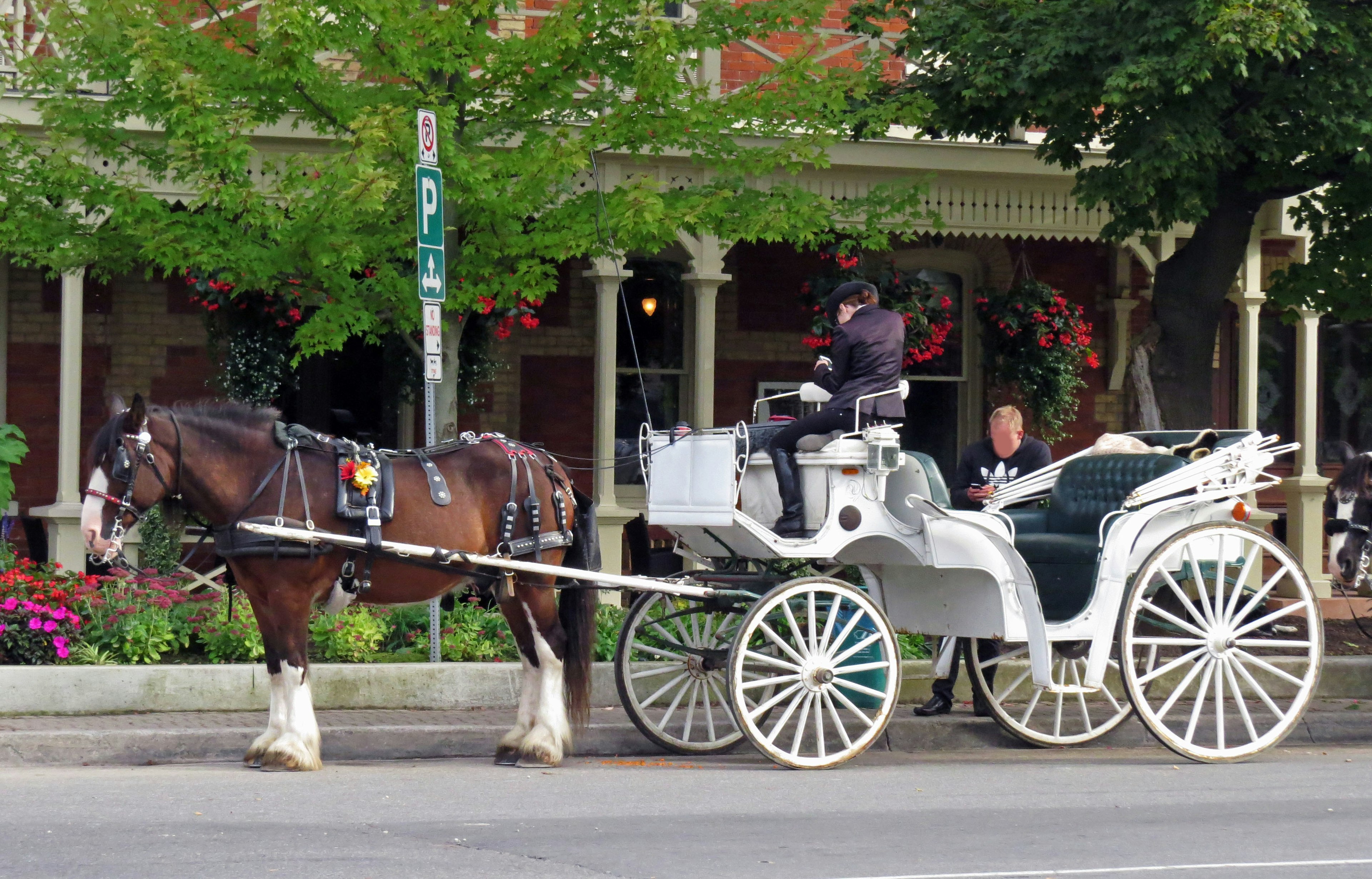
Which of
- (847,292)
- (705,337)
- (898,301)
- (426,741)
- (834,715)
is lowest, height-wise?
(426,741)

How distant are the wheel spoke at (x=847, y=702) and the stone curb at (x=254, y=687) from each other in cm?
188

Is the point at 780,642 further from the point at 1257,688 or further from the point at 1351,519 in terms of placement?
the point at 1351,519

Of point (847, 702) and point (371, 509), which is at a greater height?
point (371, 509)

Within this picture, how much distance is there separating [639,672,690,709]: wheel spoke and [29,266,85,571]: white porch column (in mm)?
6255

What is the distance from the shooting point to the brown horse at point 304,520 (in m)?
7.43

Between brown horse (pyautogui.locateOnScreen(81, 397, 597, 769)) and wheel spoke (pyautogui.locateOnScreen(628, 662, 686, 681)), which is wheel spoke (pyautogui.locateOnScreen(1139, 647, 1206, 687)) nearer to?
wheel spoke (pyautogui.locateOnScreen(628, 662, 686, 681))

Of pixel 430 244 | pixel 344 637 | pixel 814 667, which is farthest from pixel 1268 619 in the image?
pixel 344 637

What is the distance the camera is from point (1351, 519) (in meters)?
9.75

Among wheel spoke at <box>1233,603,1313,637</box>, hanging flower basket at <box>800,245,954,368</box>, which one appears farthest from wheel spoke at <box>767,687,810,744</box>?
hanging flower basket at <box>800,245,954,368</box>

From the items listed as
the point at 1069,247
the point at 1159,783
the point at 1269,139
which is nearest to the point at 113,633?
the point at 1159,783

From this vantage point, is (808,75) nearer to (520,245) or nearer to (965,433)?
(520,245)

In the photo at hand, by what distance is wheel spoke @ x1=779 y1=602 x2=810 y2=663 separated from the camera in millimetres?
7789

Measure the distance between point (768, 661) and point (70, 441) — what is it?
7.68m

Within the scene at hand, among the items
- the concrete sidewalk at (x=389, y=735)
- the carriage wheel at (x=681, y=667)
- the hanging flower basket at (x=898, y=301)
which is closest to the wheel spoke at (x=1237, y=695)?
the concrete sidewalk at (x=389, y=735)
